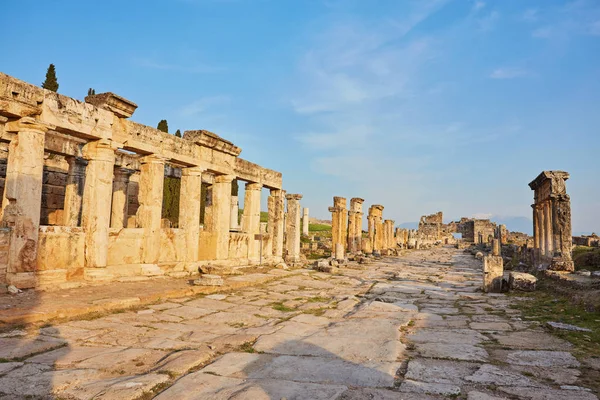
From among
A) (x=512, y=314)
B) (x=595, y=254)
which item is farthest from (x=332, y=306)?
(x=595, y=254)

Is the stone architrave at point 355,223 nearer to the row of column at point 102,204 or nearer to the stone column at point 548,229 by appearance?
the row of column at point 102,204

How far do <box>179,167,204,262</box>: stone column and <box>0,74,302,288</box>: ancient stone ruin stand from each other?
30 millimetres

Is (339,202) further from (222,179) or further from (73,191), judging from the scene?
(73,191)

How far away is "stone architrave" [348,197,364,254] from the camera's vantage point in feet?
82.4

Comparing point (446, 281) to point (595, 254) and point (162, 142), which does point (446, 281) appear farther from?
point (162, 142)

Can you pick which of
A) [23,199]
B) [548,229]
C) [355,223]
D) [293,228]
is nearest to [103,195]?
[23,199]

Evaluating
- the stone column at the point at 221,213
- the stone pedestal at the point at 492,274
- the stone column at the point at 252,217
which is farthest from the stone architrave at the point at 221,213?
the stone pedestal at the point at 492,274

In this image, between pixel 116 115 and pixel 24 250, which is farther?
pixel 116 115

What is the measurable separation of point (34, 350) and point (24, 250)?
4.06 m

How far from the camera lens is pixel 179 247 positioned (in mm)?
11312

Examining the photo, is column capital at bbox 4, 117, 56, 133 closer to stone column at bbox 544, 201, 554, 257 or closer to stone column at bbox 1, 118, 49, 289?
stone column at bbox 1, 118, 49, 289

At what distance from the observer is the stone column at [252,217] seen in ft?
48.6

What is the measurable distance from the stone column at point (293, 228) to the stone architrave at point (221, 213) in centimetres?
509

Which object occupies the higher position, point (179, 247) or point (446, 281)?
point (179, 247)
